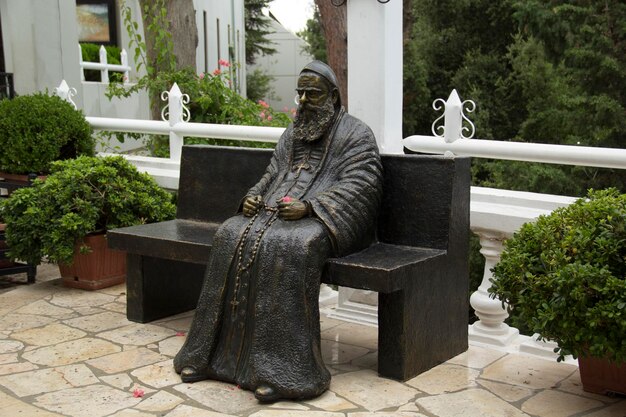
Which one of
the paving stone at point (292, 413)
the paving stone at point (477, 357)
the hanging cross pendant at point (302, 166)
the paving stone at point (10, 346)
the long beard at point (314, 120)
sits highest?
the long beard at point (314, 120)

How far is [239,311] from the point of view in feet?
15.4

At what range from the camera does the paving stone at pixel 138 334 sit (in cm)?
560

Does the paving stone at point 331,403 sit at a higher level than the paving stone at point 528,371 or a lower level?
higher

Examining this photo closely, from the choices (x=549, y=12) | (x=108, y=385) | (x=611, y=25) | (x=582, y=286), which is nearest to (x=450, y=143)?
(x=582, y=286)

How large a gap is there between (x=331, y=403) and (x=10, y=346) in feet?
7.75

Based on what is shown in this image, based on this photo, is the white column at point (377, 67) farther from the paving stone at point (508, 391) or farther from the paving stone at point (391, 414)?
the paving stone at point (391, 414)

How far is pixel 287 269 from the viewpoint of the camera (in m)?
4.55

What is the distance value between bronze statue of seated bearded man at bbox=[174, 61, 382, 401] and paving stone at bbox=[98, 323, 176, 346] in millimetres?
768

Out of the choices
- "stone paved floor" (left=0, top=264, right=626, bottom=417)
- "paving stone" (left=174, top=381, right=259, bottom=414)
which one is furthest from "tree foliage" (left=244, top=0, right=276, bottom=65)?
"paving stone" (left=174, top=381, right=259, bottom=414)

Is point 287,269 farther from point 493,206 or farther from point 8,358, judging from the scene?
point 8,358

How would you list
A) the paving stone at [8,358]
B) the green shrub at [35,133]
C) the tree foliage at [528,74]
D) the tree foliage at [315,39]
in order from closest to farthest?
the paving stone at [8,358], the green shrub at [35,133], the tree foliage at [528,74], the tree foliage at [315,39]

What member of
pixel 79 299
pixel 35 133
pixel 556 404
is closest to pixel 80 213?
pixel 79 299

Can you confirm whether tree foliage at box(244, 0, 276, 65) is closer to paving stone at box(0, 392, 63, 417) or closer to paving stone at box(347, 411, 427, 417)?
paving stone at box(0, 392, 63, 417)

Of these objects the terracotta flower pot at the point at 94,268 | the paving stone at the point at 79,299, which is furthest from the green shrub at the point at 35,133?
the paving stone at the point at 79,299
